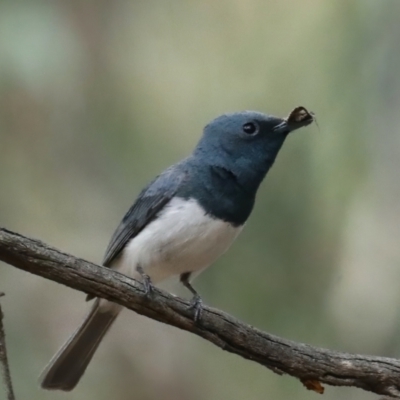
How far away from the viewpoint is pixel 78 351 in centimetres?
319

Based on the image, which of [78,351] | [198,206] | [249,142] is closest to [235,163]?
[249,142]

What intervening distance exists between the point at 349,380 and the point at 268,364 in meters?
0.28

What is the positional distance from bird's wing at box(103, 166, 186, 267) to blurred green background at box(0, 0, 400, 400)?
2.37 ft

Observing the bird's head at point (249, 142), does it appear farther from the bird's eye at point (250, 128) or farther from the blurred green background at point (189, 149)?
the blurred green background at point (189, 149)

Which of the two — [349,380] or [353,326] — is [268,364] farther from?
[353,326]

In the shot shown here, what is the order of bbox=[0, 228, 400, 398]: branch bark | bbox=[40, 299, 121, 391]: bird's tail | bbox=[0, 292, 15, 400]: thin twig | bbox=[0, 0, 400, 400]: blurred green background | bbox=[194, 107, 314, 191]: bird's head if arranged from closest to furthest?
bbox=[0, 292, 15, 400]: thin twig, bbox=[0, 228, 400, 398]: branch bark, bbox=[194, 107, 314, 191]: bird's head, bbox=[40, 299, 121, 391]: bird's tail, bbox=[0, 0, 400, 400]: blurred green background

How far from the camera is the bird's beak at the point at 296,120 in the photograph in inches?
109

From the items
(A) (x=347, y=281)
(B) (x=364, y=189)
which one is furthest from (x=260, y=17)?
(A) (x=347, y=281)

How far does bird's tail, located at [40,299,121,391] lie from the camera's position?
309cm

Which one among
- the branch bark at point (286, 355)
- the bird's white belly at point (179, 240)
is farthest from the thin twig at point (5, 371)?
the bird's white belly at point (179, 240)

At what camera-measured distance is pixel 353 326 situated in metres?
3.37

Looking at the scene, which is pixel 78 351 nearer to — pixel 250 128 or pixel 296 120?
pixel 250 128

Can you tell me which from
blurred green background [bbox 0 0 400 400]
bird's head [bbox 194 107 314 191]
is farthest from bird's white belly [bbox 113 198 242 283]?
blurred green background [bbox 0 0 400 400]

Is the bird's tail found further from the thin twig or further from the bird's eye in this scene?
the thin twig
